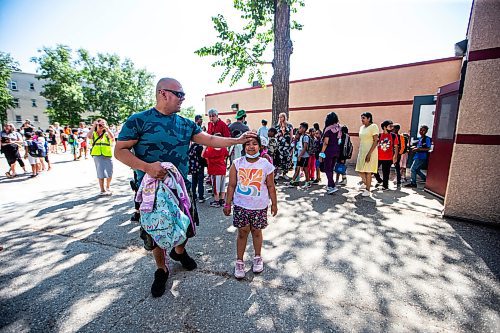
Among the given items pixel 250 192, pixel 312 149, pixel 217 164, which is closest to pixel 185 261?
pixel 250 192

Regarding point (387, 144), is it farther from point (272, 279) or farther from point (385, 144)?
point (272, 279)

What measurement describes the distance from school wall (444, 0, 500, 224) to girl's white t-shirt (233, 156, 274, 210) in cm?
376

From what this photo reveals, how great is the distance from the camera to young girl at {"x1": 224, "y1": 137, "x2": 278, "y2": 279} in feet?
8.09

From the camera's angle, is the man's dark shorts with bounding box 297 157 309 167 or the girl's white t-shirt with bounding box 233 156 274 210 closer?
the girl's white t-shirt with bounding box 233 156 274 210

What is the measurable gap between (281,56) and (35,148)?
8.71 metres

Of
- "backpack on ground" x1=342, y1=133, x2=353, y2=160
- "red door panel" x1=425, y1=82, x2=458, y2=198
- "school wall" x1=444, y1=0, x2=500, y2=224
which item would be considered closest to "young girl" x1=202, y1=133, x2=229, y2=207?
"backpack on ground" x1=342, y1=133, x2=353, y2=160

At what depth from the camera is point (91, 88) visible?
35656 mm

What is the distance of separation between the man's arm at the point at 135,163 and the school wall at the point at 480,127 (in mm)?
4801

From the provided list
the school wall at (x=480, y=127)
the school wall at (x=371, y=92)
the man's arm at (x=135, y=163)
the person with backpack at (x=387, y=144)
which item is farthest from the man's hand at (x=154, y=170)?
the school wall at (x=371, y=92)

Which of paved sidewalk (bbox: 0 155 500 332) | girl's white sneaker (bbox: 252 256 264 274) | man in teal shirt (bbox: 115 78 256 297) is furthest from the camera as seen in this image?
girl's white sneaker (bbox: 252 256 264 274)

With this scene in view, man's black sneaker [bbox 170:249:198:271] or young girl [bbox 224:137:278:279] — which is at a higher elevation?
young girl [bbox 224:137:278:279]

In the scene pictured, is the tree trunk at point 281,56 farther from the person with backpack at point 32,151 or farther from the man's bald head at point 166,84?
the person with backpack at point 32,151

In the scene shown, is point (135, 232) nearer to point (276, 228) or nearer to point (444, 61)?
point (276, 228)

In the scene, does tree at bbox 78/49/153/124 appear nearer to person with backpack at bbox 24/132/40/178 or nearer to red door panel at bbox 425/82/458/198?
person with backpack at bbox 24/132/40/178
